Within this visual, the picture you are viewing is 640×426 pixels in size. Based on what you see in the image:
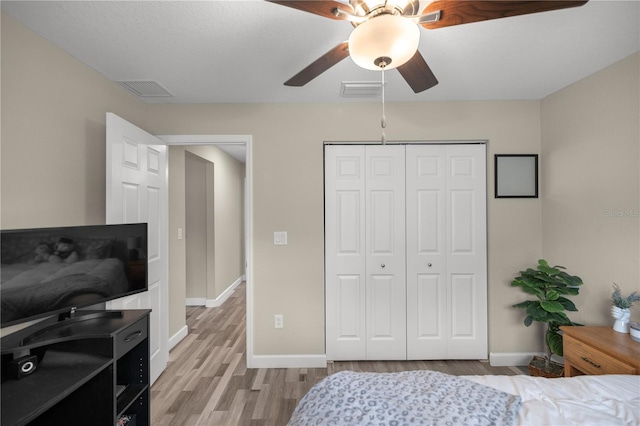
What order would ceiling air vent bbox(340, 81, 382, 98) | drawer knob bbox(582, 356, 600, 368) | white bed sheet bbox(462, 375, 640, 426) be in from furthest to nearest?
1. ceiling air vent bbox(340, 81, 382, 98)
2. drawer knob bbox(582, 356, 600, 368)
3. white bed sheet bbox(462, 375, 640, 426)

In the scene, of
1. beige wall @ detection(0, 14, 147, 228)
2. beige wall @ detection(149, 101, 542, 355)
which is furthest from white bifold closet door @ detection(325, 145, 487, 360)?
beige wall @ detection(0, 14, 147, 228)

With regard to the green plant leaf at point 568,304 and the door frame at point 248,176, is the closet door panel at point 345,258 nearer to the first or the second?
the door frame at point 248,176

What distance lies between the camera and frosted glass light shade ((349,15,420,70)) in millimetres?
1045

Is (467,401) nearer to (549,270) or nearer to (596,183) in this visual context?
(549,270)

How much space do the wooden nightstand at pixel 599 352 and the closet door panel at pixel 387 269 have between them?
1.23 m

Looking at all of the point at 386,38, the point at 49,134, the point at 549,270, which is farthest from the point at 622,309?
the point at 49,134

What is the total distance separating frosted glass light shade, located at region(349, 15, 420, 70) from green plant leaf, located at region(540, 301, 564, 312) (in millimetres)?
2347

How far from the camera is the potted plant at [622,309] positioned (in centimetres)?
193

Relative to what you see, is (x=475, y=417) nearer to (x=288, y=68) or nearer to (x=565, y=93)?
(x=288, y=68)

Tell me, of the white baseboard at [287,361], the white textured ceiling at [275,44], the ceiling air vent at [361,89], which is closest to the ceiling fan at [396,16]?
the white textured ceiling at [275,44]

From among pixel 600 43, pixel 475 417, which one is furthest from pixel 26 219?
pixel 600 43

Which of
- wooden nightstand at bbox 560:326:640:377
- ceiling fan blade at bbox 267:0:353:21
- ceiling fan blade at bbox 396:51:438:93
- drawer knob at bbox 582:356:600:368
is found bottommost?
drawer knob at bbox 582:356:600:368

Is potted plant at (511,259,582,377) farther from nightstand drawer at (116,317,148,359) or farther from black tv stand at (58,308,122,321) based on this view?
black tv stand at (58,308,122,321)

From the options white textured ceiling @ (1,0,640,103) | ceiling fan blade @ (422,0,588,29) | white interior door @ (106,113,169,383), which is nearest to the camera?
ceiling fan blade @ (422,0,588,29)
